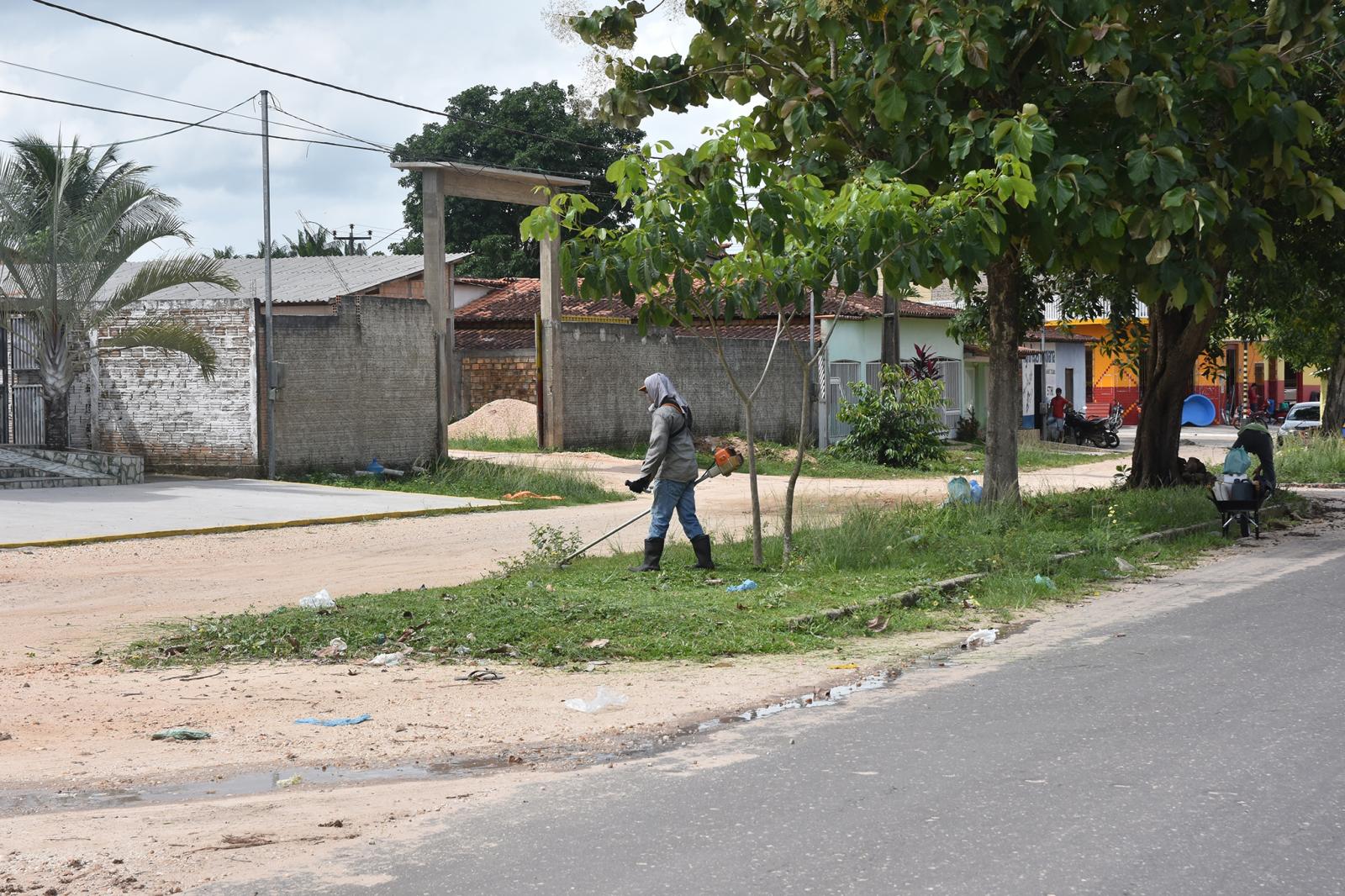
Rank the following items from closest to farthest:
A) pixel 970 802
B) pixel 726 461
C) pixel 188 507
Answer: pixel 970 802
pixel 726 461
pixel 188 507

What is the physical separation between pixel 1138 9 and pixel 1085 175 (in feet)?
7.42

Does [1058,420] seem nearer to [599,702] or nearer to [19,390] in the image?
[19,390]

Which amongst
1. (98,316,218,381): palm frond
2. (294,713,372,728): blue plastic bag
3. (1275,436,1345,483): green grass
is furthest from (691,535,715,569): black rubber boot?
(1275,436,1345,483): green grass

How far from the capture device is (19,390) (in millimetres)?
22109

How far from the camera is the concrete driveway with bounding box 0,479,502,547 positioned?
1555cm

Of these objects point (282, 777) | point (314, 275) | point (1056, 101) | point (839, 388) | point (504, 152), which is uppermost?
point (504, 152)

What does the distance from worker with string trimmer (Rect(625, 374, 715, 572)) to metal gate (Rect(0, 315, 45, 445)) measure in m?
13.6

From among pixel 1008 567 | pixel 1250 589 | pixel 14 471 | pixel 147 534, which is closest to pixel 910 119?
pixel 1008 567

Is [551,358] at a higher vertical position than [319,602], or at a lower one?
higher

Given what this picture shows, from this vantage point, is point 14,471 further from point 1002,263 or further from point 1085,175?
point 1085,175

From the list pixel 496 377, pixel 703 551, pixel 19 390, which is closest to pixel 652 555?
pixel 703 551

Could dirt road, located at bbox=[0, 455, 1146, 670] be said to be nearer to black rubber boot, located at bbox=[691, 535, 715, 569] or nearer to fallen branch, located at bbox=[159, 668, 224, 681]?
fallen branch, located at bbox=[159, 668, 224, 681]

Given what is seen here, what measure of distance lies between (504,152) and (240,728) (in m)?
49.6

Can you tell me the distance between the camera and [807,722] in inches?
276
